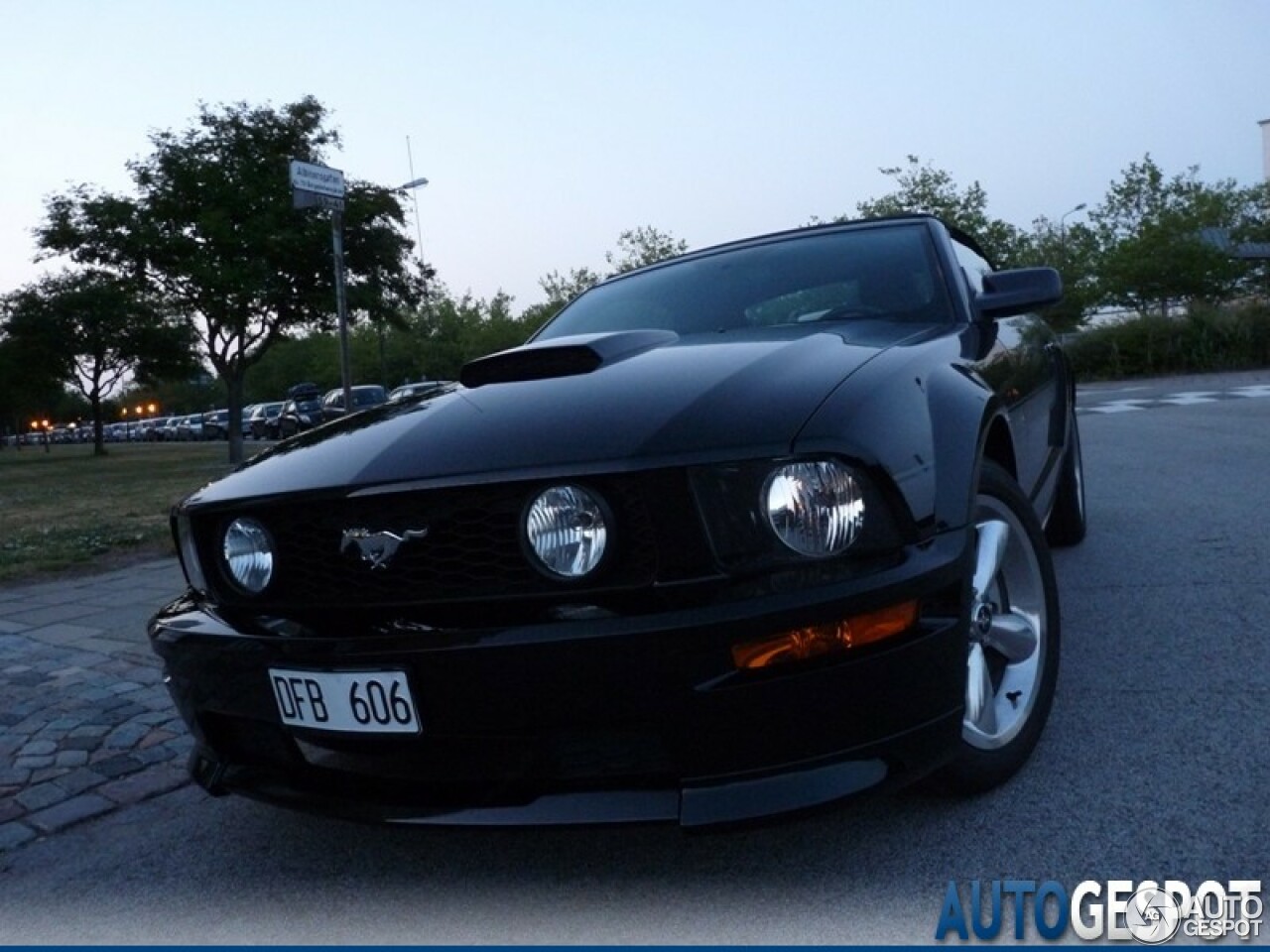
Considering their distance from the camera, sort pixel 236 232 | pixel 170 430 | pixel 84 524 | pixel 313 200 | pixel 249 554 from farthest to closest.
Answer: pixel 170 430 → pixel 236 232 → pixel 84 524 → pixel 313 200 → pixel 249 554

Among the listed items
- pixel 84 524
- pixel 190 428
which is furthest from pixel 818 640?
pixel 190 428

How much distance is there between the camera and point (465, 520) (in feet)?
6.50

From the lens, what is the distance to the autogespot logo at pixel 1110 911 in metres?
1.85

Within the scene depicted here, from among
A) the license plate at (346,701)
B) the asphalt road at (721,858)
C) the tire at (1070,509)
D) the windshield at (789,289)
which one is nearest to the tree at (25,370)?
the tire at (1070,509)

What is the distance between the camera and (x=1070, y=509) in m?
4.88

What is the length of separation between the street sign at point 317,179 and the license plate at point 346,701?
17.0ft

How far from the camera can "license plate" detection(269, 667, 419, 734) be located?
1973mm

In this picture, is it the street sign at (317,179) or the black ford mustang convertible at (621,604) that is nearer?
the black ford mustang convertible at (621,604)

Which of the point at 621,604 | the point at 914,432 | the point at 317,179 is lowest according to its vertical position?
the point at 621,604

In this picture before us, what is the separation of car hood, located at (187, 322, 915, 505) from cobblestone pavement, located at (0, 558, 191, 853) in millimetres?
1035

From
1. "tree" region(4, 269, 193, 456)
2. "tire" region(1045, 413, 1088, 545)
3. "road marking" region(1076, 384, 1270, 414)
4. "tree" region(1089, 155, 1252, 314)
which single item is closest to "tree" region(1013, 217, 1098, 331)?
"tree" region(1089, 155, 1252, 314)

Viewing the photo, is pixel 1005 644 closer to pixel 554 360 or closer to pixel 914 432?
pixel 914 432

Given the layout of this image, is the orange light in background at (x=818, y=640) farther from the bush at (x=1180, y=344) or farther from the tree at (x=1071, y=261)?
the tree at (x=1071, y=261)

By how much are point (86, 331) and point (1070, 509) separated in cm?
3520
